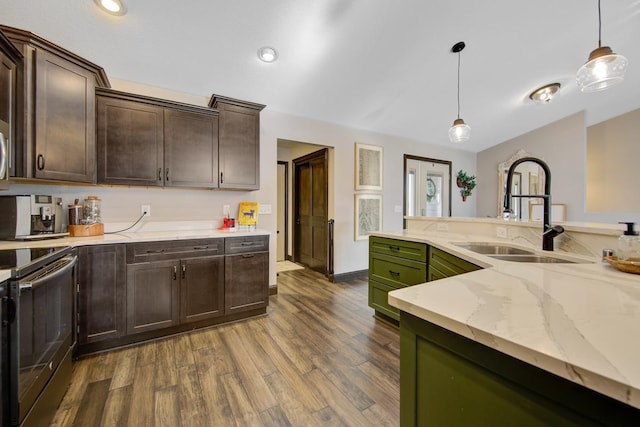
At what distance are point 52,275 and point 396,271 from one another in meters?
2.43

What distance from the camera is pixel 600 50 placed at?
1789mm

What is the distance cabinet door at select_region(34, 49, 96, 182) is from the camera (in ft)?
6.11

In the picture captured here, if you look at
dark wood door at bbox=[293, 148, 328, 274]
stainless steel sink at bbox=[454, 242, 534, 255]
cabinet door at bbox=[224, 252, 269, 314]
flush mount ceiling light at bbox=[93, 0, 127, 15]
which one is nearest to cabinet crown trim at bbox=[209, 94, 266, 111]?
flush mount ceiling light at bbox=[93, 0, 127, 15]

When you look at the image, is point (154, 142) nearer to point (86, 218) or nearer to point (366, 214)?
point (86, 218)

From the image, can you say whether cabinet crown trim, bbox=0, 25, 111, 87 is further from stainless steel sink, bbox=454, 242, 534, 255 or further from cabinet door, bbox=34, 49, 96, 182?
stainless steel sink, bbox=454, 242, 534, 255

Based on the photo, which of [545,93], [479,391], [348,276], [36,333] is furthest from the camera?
[348,276]

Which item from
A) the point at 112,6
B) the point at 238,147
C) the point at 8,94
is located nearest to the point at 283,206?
the point at 238,147

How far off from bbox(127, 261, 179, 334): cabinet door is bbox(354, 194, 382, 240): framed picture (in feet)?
8.91

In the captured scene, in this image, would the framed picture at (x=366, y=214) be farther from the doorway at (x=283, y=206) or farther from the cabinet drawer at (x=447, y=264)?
the cabinet drawer at (x=447, y=264)

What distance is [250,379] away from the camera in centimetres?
178

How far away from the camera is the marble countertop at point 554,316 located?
1.51 ft

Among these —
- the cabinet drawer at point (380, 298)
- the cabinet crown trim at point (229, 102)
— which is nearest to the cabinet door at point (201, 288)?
the cabinet drawer at point (380, 298)

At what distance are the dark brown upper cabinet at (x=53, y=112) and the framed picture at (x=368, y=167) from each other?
10.6 feet

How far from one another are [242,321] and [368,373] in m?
1.39
